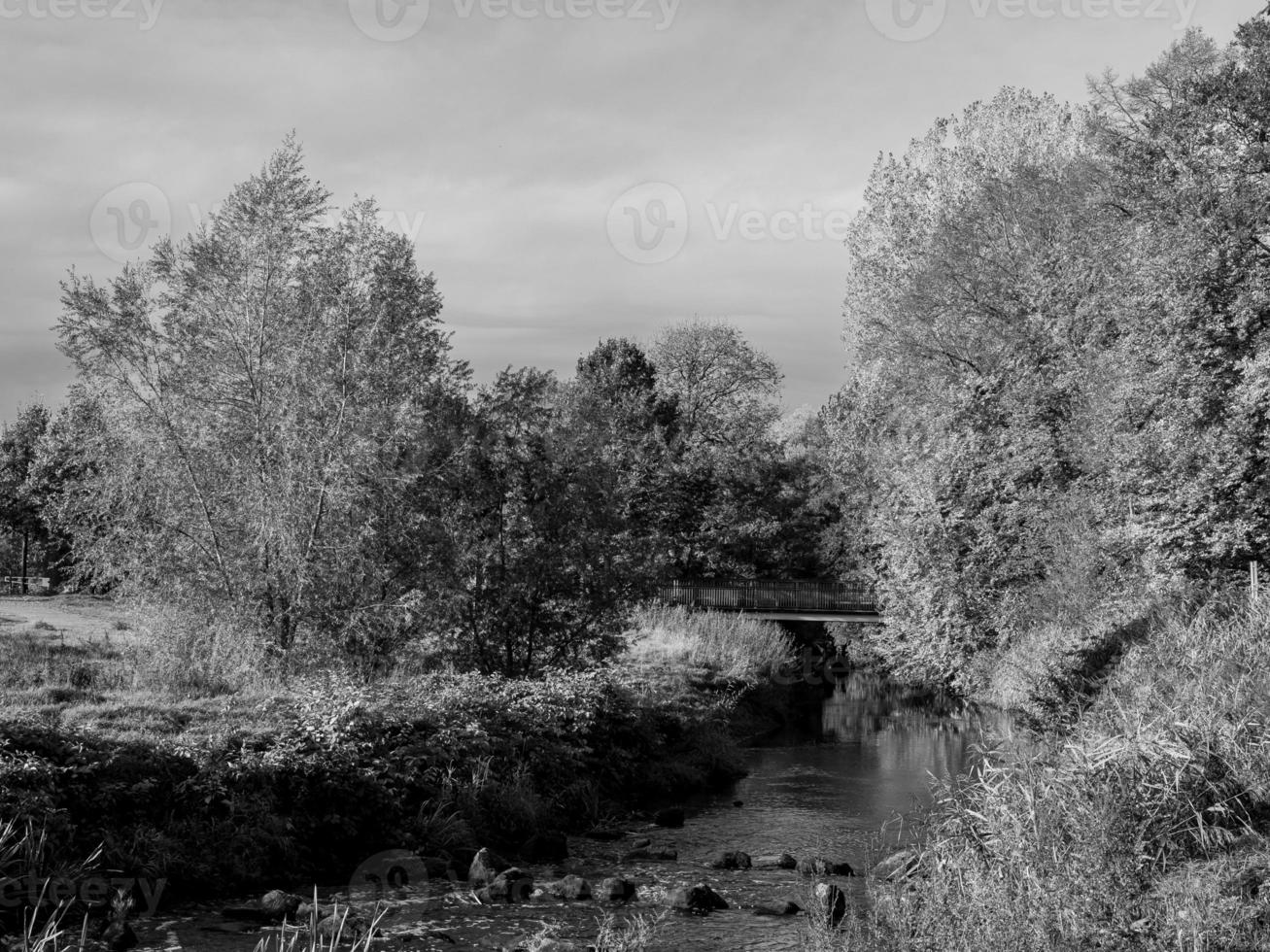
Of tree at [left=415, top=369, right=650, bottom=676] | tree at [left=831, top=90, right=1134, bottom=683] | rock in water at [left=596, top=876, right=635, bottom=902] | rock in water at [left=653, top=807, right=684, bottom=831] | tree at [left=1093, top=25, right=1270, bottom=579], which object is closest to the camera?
rock in water at [left=596, top=876, right=635, bottom=902]

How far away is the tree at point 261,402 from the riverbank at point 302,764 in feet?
5.76

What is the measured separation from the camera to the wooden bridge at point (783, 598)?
37281 mm

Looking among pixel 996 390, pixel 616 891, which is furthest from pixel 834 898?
pixel 996 390

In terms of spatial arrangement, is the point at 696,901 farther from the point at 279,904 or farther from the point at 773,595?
the point at 773,595

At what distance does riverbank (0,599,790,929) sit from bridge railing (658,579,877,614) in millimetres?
18408

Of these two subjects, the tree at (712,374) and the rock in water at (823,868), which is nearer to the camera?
the rock in water at (823,868)

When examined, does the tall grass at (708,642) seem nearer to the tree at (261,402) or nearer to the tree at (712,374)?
the tree at (261,402)

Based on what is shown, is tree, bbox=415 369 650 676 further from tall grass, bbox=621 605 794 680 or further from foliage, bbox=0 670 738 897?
tall grass, bbox=621 605 794 680

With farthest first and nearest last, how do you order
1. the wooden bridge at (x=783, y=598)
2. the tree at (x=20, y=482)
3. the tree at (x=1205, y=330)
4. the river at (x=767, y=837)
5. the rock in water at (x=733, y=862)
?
the tree at (x=20, y=482) < the wooden bridge at (x=783, y=598) < the tree at (x=1205, y=330) < the rock in water at (x=733, y=862) < the river at (x=767, y=837)

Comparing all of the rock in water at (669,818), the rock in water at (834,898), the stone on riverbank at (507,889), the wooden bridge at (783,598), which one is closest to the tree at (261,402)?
the rock in water at (669,818)

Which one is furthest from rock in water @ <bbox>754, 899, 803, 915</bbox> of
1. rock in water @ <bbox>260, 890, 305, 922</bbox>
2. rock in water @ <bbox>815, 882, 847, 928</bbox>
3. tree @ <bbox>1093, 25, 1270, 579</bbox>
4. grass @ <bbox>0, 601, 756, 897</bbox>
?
tree @ <bbox>1093, 25, 1270, 579</bbox>

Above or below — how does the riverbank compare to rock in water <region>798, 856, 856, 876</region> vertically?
above

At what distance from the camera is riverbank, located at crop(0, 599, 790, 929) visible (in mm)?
10641

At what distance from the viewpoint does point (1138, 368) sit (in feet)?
62.9
